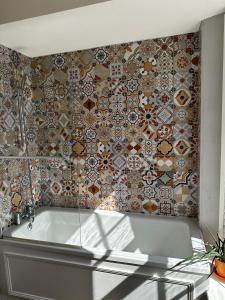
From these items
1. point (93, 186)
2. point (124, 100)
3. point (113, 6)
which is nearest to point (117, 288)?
point (93, 186)

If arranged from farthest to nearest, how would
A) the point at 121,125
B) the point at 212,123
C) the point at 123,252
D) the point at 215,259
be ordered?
1. the point at 121,125
2. the point at 212,123
3. the point at 123,252
4. the point at 215,259

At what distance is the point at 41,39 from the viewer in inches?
74.4

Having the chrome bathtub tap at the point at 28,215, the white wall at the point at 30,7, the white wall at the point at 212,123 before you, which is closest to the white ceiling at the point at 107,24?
the white wall at the point at 30,7

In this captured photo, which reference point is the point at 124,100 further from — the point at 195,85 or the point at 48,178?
the point at 48,178

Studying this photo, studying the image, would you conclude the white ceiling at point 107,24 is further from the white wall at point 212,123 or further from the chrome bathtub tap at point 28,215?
the chrome bathtub tap at point 28,215

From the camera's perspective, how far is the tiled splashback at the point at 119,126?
1998 mm

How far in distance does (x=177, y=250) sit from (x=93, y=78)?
5.57 feet

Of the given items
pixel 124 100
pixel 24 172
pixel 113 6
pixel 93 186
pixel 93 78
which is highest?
pixel 113 6

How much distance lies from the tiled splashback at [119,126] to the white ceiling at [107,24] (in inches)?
7.3

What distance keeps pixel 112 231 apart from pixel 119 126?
0.98m

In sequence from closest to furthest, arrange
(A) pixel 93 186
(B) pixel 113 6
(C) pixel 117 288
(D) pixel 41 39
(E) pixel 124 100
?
(B) pixel 113 6 → (C) pixel 117 288 → (D) pixel 41 39 → (E) pixel 124 100 → (A) pixel 93 186

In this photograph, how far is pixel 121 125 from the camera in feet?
7.07

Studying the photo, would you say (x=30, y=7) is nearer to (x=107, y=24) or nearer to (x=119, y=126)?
(x=107, y=24)

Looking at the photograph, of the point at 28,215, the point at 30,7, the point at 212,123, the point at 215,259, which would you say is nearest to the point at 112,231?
the point at 28,215
